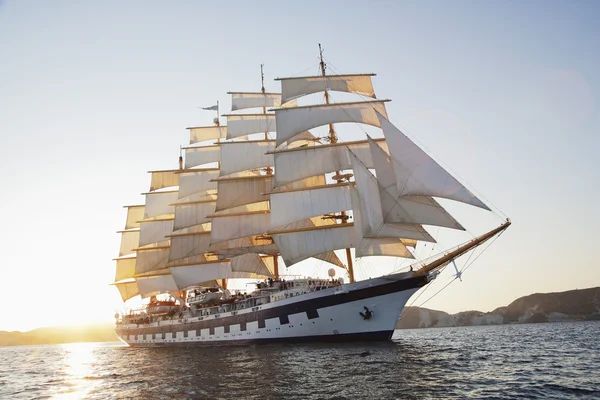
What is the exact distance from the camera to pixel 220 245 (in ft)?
165

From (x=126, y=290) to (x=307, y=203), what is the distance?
126 ft

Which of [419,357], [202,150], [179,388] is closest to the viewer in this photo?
[179,388]

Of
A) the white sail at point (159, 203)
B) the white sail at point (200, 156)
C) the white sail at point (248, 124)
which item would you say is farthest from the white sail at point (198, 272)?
the white sail at point (248, 124)

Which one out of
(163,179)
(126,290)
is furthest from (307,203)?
(126,290)

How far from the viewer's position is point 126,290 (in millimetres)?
67625

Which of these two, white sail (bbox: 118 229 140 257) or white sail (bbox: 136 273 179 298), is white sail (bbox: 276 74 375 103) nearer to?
white sail (bbox: 136 273 179 298)

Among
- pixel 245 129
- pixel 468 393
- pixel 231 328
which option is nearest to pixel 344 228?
pixel 231 328

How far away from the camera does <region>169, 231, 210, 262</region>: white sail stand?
179 feet

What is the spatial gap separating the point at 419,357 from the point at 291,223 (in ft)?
68.5

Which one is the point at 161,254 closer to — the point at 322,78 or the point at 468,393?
the point at 322,78

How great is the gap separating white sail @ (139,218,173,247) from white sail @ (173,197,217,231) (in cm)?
653

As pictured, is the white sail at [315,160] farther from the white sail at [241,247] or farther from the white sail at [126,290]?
the white sail at [126,290]

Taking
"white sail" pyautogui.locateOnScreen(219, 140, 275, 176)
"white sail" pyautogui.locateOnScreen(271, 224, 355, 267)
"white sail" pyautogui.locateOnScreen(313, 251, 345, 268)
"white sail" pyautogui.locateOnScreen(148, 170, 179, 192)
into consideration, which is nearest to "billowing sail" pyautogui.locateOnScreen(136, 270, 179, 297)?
"white sail" pyautogui.locateOnScreen(148, 170, 179, 192)

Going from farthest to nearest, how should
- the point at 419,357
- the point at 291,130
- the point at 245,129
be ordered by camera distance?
the point at 245,129
the point at 291,130
the point at 419,357
